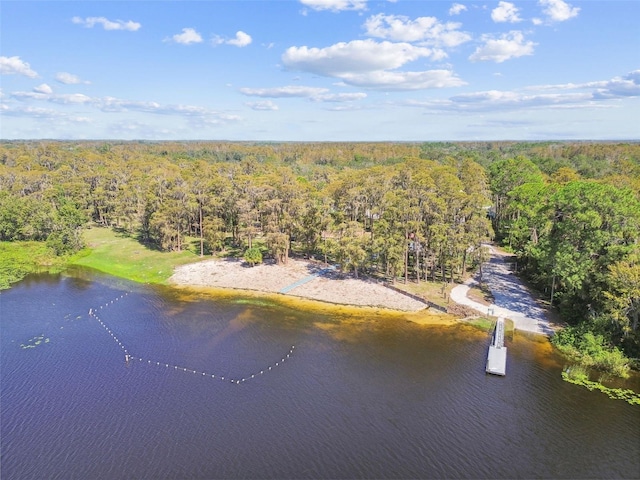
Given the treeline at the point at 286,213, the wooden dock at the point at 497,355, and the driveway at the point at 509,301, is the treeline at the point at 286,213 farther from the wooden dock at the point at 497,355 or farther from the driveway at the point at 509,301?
the wooden dock at the point at 497,355

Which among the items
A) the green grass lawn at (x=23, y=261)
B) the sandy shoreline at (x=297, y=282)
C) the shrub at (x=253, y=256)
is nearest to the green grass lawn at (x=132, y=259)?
the sandy shoreline at (x=297, y=282)

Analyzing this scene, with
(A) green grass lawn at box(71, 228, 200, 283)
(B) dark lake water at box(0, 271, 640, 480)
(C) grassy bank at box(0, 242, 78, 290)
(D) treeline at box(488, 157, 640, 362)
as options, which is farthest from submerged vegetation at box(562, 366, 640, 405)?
(C) grassy bank at box(0, 242, 78, 290)

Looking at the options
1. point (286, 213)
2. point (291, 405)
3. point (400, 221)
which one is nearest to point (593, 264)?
point (400, 221)

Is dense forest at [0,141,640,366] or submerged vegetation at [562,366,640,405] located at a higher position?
dense forest at [0,141,640,366]

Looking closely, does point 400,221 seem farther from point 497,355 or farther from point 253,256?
point 253,256

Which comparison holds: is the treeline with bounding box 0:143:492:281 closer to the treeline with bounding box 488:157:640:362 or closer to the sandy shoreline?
the sandy shoreline

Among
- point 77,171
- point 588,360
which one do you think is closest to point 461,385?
point 588,360

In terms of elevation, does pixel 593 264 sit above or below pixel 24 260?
above

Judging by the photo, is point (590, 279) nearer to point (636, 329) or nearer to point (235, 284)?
point (636, 329)
